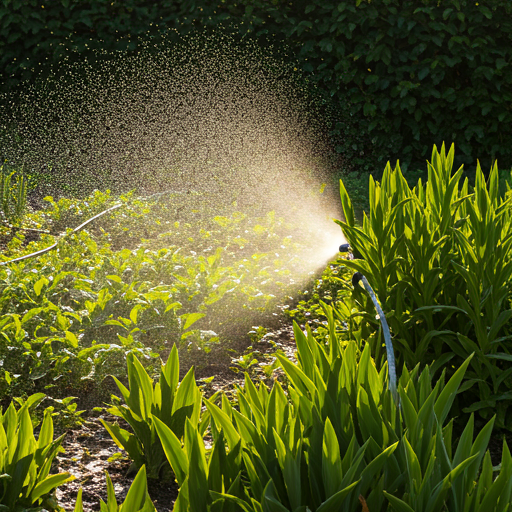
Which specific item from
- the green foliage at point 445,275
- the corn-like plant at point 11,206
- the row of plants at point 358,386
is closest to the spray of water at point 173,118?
the corn-like plant at point 11,206

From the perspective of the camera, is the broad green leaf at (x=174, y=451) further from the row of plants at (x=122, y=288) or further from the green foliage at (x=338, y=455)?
the row of plants at (x=122, y=288)

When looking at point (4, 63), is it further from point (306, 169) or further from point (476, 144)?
point (476, 144)

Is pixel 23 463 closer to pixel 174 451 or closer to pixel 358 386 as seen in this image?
pixel 174 451

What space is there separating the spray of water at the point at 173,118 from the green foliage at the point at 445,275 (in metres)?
4.11

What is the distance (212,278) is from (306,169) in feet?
12.3

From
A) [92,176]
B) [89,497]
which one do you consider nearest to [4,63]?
[92,176]

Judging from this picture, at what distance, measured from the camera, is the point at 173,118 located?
7.48 m

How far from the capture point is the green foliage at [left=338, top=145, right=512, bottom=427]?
2270 mm

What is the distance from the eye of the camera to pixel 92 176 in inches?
264

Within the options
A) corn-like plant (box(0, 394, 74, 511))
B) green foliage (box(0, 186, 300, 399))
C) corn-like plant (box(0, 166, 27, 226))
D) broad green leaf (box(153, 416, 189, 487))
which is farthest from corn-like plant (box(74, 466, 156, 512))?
corn-like plant (box(0, 166, 27, 226))

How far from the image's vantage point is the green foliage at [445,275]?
89.4 inches

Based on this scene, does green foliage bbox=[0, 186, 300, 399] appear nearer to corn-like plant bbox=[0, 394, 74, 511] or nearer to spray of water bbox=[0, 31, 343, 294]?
corn-like plant bbox=[0, 394, 74, 511]

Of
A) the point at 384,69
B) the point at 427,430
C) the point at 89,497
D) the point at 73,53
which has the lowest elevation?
A: the point at 89,497

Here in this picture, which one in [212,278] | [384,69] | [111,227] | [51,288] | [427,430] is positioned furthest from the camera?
[384,69]
